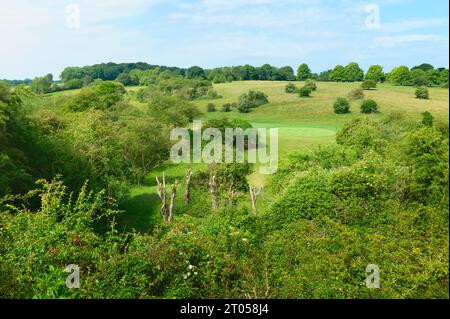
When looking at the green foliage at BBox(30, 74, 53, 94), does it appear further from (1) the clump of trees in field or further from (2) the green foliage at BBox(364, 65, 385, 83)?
(2) the green foliage at BBox(364, 65, 385, 83)

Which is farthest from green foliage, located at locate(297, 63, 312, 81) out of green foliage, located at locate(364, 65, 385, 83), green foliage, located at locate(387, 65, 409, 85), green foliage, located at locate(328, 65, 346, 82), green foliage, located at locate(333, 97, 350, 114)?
green foliage, located at locate(333, 97, 350, 114)

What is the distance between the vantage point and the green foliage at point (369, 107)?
2547 inches

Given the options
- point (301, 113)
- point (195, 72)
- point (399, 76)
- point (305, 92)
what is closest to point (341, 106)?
point (301, 113)

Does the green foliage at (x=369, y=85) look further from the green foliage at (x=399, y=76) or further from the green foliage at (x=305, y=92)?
the green foliage at (x=399, y=76)

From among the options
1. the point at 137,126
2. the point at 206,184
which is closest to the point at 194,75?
the point at 137,126

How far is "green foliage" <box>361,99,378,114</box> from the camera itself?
6469cm

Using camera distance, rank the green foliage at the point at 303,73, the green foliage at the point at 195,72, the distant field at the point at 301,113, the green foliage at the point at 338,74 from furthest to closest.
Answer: the green foliage at the point at 195,72 → the green foliage at the point at 303,73 → the green foliage at the point at 338,74 → the distant field at the point at 301,113

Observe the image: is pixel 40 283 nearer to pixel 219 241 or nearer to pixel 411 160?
pixel 219 241

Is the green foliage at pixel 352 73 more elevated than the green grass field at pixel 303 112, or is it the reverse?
the green foliage at pixel 352 73

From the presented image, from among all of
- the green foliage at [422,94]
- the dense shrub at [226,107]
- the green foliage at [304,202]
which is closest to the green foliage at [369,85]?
the green foliage at [422,94]

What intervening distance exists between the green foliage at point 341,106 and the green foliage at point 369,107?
11.3 ft

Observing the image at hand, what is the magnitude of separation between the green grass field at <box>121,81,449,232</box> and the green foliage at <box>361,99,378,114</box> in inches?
34.2

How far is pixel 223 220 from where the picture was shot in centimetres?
1638

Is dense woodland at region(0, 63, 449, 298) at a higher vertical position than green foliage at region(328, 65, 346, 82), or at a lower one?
lower
